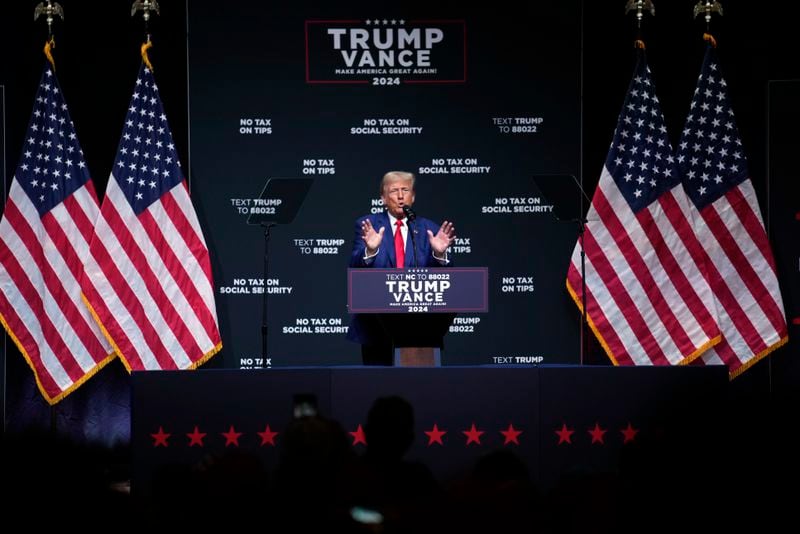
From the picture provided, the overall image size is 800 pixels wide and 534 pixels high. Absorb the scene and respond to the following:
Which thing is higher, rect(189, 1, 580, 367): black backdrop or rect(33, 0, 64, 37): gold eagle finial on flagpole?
rect(33, 0, 64, 37): gold eagle finial on flagpole

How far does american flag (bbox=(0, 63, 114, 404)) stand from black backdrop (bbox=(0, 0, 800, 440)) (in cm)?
32

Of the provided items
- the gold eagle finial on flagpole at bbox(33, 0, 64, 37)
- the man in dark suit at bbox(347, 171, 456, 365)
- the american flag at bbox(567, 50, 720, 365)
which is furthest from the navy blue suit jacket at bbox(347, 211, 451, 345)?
the gold eagle finial on flagpole at bbox(33, 0, 64, 37)

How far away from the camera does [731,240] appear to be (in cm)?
841

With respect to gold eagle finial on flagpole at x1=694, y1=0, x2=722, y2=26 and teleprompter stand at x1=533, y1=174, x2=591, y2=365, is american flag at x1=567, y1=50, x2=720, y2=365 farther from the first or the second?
teleprompter stand at x1=533, y1=174, x2=591, y2=365

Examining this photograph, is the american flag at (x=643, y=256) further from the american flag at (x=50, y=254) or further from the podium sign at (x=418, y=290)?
the american flag at (x=50, y=254)

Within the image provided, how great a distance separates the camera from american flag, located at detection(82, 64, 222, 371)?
8.19 meters

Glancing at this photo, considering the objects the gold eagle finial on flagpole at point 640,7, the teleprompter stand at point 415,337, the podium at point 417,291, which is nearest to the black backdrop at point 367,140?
the gold eagle finial on flagpole at point 640,7

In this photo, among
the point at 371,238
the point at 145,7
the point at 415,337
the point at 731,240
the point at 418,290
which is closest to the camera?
the point at 418,290

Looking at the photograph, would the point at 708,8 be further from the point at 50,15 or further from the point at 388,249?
the point at 50,15

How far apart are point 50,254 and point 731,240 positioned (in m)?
4.82

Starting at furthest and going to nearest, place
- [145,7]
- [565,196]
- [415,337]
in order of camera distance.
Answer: [145,7] < [565,196] < [415,337]

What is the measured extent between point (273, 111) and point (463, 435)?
3.46 m

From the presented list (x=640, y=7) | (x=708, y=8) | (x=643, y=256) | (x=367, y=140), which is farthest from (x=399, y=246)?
(x=708, y=8)

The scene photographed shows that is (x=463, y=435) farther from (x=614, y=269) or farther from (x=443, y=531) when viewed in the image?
(x=443, y=531)
